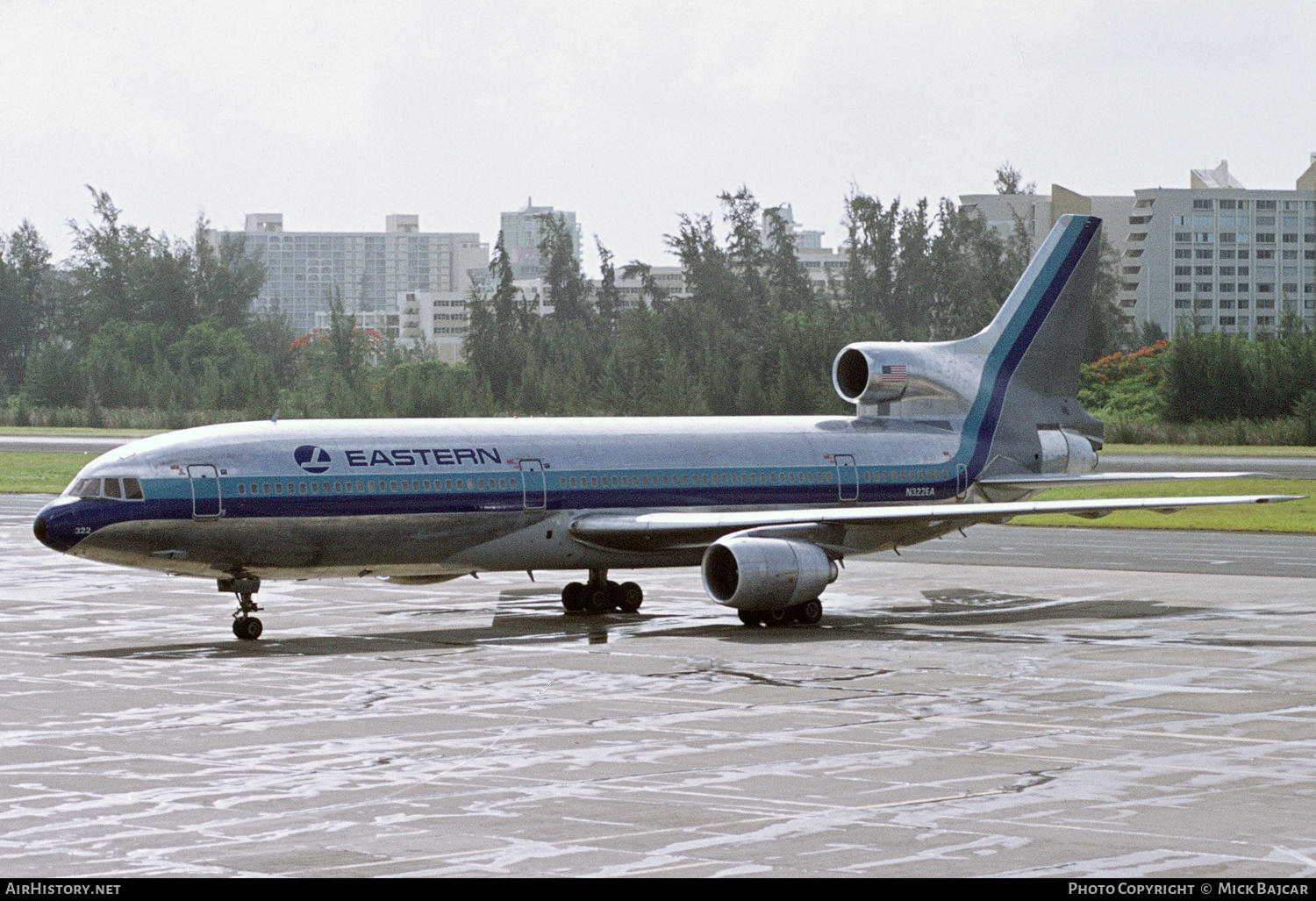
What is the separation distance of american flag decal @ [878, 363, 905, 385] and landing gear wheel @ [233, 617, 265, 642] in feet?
48.6

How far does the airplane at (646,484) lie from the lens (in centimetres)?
3034

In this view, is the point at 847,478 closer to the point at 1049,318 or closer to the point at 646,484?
the point at 646,484

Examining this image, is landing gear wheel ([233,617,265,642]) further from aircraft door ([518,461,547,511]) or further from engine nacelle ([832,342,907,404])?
engine nacelle ([832,342,907,404])

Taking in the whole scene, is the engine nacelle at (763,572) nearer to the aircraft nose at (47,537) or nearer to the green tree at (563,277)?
the aircraft nose at (47,537)

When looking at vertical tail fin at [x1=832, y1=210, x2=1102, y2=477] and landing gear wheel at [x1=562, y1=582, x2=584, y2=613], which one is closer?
landing gear wheel at [x1=562, y1=582, x2=584, y2=613]

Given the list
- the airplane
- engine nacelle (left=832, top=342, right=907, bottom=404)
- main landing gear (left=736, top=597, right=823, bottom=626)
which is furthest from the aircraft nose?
engine nacelle (left=832, top=342, right=907, bottom=404)

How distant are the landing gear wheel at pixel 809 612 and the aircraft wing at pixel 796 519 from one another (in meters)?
1.41

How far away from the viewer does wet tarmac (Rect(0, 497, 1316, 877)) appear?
14984 millimetres

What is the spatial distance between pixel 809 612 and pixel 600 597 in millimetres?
4562

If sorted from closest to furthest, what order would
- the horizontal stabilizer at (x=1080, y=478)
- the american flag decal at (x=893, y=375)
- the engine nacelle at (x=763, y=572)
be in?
1. the engine nacelle at (x=763, y=572)
2. the horizontal stabilizer at (x=1080, y=478)
3. the american flag decal at (x=893, y=375)

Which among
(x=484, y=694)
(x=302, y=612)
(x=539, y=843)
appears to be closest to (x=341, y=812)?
(x=539, y=843)

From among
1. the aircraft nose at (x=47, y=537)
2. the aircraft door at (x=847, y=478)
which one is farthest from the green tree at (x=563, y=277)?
the aircraft nose at (x=47, y=537)

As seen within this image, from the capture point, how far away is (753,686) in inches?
987

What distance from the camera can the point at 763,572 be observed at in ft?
103
